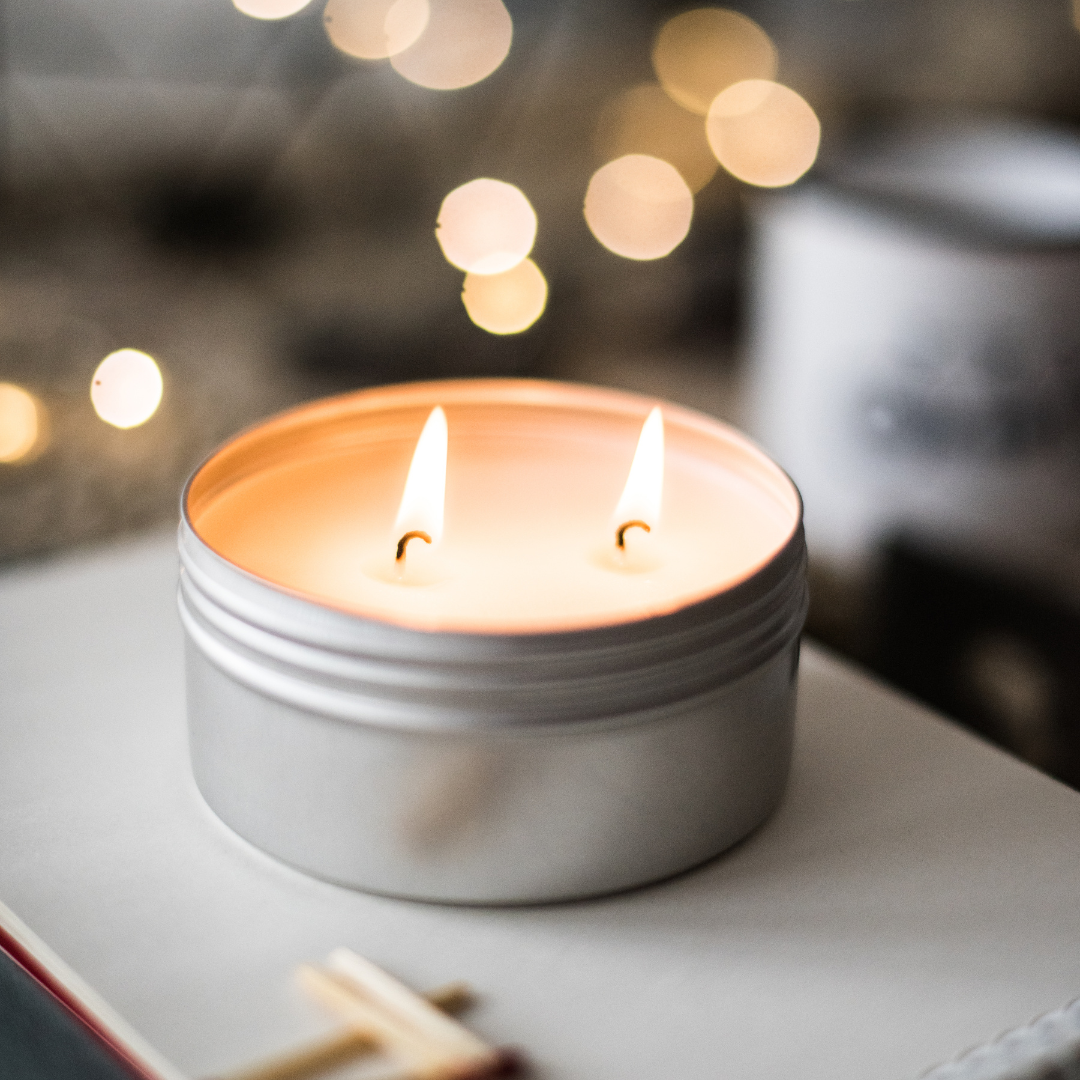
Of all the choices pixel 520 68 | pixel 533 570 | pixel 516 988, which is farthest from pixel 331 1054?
pixel 520 68

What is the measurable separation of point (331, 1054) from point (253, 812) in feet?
0.23

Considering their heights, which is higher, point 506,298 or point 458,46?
point 458,46

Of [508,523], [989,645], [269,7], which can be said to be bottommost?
[989,645]

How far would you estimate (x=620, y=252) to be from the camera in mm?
958

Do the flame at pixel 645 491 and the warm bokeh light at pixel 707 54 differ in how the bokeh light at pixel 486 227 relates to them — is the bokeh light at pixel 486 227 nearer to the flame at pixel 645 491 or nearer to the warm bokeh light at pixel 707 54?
the warm bokeh light at pixel 707 54

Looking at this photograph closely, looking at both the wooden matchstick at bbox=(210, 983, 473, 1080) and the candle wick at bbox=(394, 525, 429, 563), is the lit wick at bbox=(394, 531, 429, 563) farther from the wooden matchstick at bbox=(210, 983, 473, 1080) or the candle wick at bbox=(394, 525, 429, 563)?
the wooden matchstick at bbox=(210, 983, 473, 1080)

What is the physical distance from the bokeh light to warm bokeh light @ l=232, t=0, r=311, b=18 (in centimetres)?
17

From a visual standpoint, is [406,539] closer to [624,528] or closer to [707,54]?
[624,528]

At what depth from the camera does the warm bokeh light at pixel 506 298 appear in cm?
89

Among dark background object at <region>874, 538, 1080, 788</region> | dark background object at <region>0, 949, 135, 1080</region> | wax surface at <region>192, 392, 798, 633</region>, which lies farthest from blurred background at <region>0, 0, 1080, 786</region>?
dark background object at <region>0, 949, 135, 1080</region>

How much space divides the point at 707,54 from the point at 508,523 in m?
0.85

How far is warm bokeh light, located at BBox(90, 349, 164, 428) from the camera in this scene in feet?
2.33

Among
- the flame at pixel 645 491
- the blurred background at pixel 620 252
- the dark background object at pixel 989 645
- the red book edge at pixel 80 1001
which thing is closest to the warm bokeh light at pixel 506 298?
the blurred background at pixel 620 252

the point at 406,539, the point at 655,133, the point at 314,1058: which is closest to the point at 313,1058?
the point at 314,1058
